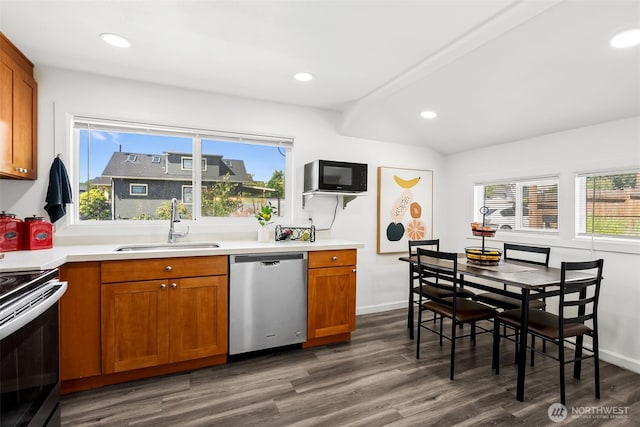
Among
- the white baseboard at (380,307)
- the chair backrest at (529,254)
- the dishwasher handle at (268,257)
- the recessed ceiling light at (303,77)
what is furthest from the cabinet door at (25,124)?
the chair backrest at (529,254)

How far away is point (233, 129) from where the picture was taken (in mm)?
3129

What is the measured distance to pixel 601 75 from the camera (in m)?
2.21

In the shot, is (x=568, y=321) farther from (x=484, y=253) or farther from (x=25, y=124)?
(x=25, y=124)

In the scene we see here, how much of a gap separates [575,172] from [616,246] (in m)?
0.71

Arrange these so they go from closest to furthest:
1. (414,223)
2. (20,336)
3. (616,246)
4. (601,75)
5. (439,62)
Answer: (20,336) < (601,75) < (439,62) < (616,246) < (414,223)

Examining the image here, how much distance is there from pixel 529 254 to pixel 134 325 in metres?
3.58

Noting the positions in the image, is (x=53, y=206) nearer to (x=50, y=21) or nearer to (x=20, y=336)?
(x=50, y=21)

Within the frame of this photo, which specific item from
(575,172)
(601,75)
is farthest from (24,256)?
(575,172)

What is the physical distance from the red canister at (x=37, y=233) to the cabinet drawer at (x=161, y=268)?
A: 0.60 m

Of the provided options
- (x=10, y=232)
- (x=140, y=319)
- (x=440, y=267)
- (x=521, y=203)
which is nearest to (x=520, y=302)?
(x=440, y=267)

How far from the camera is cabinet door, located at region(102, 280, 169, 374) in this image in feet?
7.14

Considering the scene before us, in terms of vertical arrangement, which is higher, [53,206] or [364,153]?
[364,153]

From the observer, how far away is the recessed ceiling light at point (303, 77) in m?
2.63

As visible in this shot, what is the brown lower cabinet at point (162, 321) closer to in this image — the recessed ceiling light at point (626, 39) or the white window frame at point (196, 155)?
the white window frame at point (196, 155)
